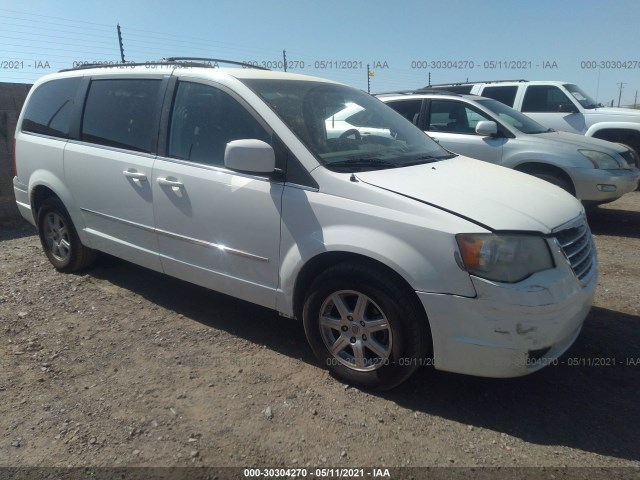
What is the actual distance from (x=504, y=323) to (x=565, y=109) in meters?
8.05

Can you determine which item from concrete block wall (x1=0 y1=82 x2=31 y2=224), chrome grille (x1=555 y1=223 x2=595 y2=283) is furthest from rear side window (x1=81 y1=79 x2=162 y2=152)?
concrete block wall (x1=0 y1=82 x2=31 y2=224)

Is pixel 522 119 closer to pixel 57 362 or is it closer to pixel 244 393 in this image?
pixel 244 393

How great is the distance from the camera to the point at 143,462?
8.01 ft

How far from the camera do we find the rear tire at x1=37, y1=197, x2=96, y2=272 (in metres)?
4.67

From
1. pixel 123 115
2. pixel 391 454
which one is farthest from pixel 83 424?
pixel 123 115

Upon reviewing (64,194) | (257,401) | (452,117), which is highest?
(452,117)

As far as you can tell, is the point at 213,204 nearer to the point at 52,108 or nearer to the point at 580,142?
the point at 52,108

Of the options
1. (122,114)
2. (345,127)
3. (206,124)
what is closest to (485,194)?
(345,127)

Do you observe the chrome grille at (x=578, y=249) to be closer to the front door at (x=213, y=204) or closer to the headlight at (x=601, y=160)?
the front door at (x=213, y=204)

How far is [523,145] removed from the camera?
6.70 metres

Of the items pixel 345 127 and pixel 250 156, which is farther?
pixel 345 127

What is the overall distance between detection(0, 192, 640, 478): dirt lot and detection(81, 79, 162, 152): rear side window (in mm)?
1377

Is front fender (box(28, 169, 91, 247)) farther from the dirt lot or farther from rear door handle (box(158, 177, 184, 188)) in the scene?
rear door handle (box(158, 177, 184, 188))

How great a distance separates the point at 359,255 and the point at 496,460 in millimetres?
1224
